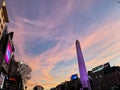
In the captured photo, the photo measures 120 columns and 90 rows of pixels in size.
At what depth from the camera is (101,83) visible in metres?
96.4

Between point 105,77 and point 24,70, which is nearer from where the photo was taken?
point 24,70

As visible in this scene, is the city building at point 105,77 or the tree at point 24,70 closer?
the tree at point 24,70

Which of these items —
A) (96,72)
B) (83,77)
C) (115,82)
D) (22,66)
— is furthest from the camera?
(96,72)

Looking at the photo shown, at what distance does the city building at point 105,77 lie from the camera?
3426 inches

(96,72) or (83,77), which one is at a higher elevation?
(96,72)

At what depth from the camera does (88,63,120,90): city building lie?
87031mm

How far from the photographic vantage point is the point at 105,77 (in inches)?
3688

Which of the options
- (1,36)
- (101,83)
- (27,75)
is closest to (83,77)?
(27,75)

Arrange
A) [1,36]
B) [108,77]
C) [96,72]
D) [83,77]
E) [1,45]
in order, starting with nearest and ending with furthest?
[1,45]
[1,36]
[83,77]
[108,77]
[96,72]

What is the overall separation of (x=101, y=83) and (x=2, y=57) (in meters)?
75.3

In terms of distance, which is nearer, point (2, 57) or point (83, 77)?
point (2, 57)

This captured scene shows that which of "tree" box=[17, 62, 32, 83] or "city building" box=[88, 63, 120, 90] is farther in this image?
"city building" box=[88, 63, 120, 90]

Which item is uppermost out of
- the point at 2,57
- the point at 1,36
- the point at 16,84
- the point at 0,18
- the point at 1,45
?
the point at 0,18

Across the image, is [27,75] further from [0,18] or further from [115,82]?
[115,82]
